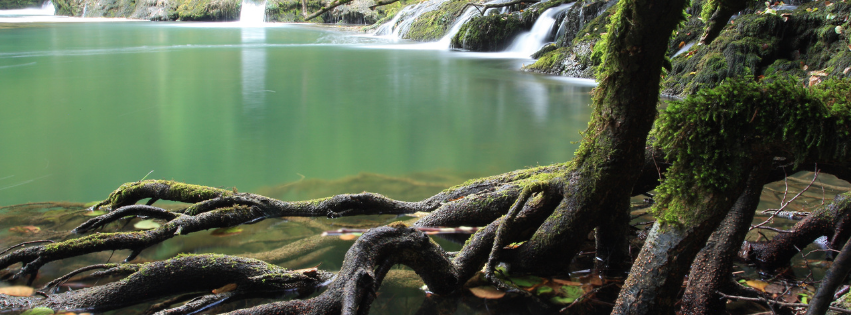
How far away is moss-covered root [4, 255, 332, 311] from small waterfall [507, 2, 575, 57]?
13600 millimetres

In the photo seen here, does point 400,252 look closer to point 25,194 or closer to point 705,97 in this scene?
point 705,97

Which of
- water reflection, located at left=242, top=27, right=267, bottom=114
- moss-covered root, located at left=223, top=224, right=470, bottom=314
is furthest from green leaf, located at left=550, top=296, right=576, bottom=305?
water reflection, located at left=242, top=27, right=267, bottom=114

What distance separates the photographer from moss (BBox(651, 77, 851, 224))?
1.78m

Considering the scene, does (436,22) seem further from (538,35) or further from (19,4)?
(19,4)

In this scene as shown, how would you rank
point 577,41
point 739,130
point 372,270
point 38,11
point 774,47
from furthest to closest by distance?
point 38,11 → point 577,41 → point 774,47 → point 372,270 → point 739,130

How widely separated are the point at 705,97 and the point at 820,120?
1.20 ft

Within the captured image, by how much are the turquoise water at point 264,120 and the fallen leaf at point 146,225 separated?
1279mm

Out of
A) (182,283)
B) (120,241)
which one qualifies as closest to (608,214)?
(182,283)

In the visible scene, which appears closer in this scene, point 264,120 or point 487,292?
point 487,292

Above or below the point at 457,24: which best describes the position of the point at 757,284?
below

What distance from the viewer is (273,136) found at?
7477 mm

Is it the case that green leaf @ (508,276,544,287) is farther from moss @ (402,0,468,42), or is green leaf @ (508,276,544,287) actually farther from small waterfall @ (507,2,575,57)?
moss @ (402,0,468,42)

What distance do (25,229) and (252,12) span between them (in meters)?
41.7

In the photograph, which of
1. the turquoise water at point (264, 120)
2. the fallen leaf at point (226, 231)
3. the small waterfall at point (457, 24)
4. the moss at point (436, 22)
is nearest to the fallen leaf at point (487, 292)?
the fallen leaf at point (226, 231)
